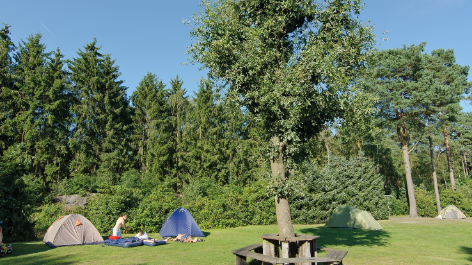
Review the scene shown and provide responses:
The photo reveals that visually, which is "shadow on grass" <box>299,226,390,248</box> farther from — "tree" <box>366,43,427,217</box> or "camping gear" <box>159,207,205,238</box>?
"tree" <box>366,43,427,217</box>

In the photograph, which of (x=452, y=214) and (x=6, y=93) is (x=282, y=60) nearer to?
(x=452, y=214)

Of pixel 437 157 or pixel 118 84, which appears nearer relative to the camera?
pixel 118 84

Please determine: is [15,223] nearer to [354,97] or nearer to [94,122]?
[354,97]

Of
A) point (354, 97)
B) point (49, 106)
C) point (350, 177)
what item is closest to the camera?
point (354, 97)

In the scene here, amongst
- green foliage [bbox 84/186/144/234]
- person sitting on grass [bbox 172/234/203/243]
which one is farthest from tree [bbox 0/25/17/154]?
person sitting on grass [bbox 172/234/203/243]

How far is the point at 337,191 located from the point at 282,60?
17.3 meters

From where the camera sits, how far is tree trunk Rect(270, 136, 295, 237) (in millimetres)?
8297

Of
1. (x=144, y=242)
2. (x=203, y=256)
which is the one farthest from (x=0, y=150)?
(x=203, y=256)

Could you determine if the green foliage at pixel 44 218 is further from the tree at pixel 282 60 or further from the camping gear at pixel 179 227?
the tree at pixel 282 60

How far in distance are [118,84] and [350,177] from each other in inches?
1075

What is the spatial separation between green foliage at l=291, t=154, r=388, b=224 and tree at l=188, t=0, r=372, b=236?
12330 mm

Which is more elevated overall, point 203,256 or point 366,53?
point 366,53

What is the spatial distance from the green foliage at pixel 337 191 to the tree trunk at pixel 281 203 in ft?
40.8

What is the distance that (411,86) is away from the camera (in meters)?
27.7
